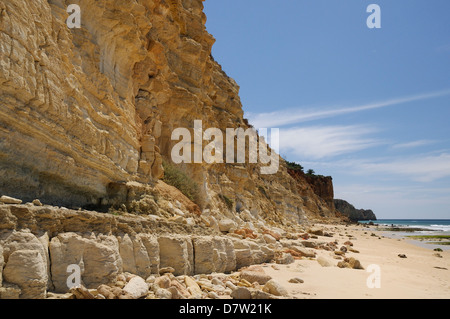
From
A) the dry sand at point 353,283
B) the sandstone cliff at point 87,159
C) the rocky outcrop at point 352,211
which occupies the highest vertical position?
the sandstone cliff at point 87,159

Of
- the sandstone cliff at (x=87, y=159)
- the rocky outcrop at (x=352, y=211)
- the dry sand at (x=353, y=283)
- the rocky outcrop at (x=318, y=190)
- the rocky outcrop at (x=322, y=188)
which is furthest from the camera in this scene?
the rocky outcrop at (x=352, y=211)

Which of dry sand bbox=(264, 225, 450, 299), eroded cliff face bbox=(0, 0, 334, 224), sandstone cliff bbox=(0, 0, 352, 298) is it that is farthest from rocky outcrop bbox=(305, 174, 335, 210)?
dry sand bbox=(264, 225, 450, 299)

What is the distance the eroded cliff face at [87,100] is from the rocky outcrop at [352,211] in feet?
309

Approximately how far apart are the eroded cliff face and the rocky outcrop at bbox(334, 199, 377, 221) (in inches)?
3704

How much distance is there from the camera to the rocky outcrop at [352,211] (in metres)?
106

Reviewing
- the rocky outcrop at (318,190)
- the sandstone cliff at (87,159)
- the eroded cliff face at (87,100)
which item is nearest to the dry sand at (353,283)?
the sandstone cliff at (87,159)

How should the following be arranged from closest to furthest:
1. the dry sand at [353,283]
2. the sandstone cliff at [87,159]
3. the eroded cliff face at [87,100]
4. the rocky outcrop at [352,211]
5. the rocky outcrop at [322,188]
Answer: the sandstone cliff at [87,159] < the eroded cliff face at [87,100] < the dry sand at [353,283] < the rocky outcrop at [322,188] < the rocky outcrop at [352,211]

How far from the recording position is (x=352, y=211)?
115312 millimetres

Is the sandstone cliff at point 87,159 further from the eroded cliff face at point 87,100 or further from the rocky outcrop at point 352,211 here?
the rocky outcrop at point 352,211
